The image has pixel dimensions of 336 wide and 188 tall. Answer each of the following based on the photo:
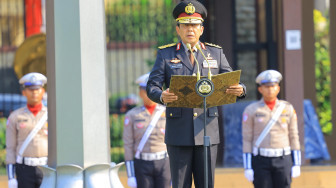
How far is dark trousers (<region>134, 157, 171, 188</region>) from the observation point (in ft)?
28.7

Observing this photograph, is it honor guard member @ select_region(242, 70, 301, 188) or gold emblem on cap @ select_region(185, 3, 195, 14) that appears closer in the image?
gold emblem on cap @ select_region(185, 3, 195, 14)

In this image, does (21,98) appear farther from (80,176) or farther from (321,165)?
(80,176)

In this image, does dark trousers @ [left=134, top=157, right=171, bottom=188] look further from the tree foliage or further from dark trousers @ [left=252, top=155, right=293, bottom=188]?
the tree foliage

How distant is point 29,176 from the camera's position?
8766 mm

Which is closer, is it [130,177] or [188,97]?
[188,97]

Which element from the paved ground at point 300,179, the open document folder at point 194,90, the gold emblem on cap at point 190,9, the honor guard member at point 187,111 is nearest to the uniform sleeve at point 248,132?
the paved ground at point 300,179

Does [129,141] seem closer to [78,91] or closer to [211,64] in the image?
[78,91]

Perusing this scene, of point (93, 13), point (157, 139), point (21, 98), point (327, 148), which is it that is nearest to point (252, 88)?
point (327, 148)

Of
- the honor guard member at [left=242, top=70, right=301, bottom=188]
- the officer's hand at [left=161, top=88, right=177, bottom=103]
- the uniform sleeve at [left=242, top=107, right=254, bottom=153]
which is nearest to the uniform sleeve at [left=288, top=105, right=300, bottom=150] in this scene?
the honor guard member at [left=242, top=70, right=301, bottom=188]

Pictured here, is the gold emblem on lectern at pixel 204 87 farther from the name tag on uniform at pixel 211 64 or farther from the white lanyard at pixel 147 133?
the white lanyard at pixel 147 133

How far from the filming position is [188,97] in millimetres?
5219

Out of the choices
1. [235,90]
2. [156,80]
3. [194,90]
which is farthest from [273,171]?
[194,90]

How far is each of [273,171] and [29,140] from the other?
2722mm

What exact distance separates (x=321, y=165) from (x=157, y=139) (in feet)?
11.8
